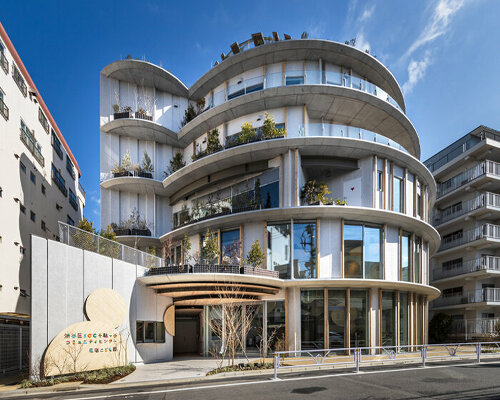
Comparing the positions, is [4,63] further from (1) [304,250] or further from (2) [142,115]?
(1) [304,250]

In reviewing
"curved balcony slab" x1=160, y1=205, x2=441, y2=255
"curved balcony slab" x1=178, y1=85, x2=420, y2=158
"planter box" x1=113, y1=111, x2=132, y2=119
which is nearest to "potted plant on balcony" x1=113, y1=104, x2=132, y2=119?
"planter box" x1=113, y1=111, x2=132, y2=119

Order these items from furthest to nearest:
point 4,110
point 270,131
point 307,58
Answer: point 307,58 → point 270,131 → point 4,110

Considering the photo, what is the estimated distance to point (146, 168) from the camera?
32.8 metres

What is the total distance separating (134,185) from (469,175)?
111ft

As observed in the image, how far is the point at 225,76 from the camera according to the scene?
30141 mm

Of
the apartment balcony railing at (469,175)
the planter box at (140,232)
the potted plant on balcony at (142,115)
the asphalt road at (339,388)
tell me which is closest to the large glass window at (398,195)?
the asphalt road at (339,388)

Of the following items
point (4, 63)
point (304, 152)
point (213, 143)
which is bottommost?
point (304, 152)

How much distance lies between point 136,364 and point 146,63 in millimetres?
25001

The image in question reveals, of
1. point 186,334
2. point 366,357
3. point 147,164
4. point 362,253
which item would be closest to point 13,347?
point 186,334

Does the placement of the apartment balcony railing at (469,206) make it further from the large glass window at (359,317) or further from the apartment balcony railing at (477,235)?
the large glass window at (359,317)

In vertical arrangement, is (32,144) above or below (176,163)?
above

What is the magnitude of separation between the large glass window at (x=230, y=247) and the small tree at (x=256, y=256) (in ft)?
3.58

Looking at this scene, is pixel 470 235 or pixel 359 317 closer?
Result: pixel 359 317

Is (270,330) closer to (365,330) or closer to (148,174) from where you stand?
(365,330)
